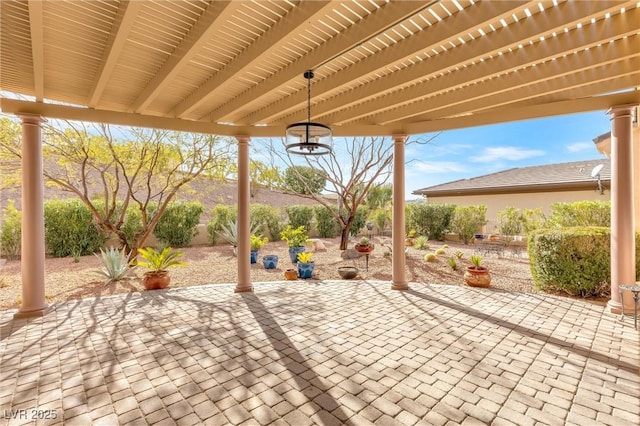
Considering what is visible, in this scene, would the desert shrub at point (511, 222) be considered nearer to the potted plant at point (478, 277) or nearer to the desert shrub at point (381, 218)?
the desert shrub at point (381, 218)

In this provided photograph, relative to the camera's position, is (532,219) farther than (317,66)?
Yes

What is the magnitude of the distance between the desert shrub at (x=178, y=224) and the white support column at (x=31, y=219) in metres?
6.34

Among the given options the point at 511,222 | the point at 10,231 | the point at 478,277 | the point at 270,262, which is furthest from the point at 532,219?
the point at 10,231

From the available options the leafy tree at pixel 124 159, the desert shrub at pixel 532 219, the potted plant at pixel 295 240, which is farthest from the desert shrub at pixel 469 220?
the leafy tree at pixel 124 159

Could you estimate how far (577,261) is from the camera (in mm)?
4938

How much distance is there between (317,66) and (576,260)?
5.35 meters

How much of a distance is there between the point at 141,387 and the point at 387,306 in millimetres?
3342

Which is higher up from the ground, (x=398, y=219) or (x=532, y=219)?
(x=398, y=219)

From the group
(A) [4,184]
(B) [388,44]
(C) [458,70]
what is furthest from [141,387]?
(A) [4,184]

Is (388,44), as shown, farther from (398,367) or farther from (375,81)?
(398,367)

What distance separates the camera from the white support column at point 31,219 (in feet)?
13.4

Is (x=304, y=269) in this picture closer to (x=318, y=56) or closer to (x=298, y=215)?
(x=318, y=56)

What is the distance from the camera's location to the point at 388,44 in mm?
3029

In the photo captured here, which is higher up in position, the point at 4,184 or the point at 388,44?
the point at 388,44
